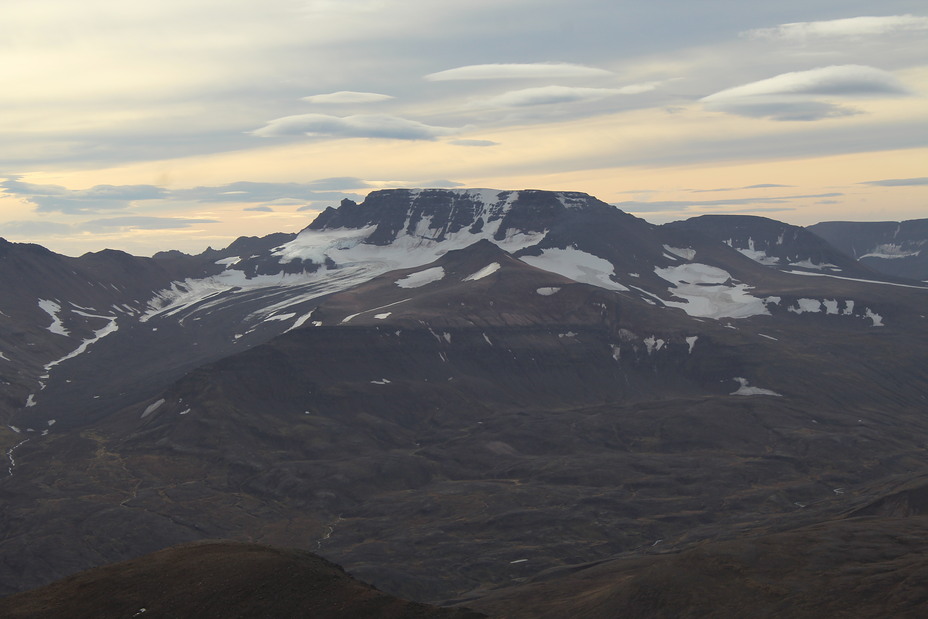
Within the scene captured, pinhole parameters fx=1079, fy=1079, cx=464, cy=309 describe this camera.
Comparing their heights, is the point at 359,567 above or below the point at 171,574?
below

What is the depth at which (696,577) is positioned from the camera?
5566 inches

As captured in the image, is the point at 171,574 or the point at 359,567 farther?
the point at 359,567

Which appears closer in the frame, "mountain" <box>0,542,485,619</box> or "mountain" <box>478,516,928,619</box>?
"mountain" <box>0,542,485,619</box>

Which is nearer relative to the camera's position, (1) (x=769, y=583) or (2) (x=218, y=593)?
(2) (x=218, y=593)

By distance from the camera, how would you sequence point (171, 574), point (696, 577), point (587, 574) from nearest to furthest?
1. point (171, 574)
2. point (696, 577)
3. point (587, 574)

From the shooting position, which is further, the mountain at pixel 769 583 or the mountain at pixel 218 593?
the mountain at pixel 769 583

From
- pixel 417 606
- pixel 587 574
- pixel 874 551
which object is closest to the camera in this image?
pixel 417 606

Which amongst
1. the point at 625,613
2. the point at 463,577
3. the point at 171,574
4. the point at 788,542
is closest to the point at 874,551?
the point at 788,542

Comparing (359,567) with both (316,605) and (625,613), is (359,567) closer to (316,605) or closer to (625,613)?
(625,613)

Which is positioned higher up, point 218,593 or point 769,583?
point 218,593

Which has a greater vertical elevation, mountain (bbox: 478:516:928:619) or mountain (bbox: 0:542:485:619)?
mountain (bbox: 0:542:485:619)

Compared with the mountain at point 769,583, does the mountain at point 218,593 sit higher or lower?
higher

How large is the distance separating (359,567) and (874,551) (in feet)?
294

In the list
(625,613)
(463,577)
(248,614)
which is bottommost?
(463,577)
